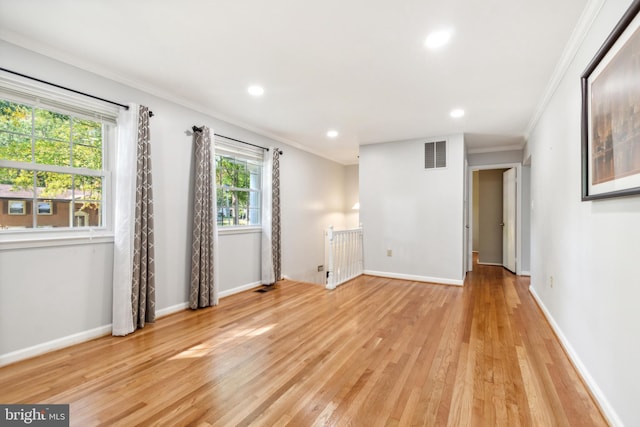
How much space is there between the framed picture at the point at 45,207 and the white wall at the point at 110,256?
0.32 meters

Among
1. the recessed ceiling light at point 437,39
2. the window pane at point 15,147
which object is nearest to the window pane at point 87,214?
the window pane at point 15,147

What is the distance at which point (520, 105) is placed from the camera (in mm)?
3400

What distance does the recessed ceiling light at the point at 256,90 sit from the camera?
303 centimetres

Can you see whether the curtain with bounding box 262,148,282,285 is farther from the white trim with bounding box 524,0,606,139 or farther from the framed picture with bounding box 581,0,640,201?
the framed picture with bounding box 581,0,640,201

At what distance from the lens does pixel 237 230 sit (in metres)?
4.18

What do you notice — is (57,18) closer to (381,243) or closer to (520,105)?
(520,105)

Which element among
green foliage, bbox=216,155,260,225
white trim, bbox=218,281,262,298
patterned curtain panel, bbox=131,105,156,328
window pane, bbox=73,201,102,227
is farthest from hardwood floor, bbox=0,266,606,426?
green foliage, bbox=216,155,260,225

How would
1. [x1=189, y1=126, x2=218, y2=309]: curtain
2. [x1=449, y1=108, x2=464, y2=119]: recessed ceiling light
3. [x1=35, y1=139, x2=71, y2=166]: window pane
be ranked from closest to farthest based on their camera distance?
[x1=35, y1=139, x2=71, y2=166]: window pane
[x1=189, y1=126, x2=218, y2=309]: curtain
[x1=449, y1=108, x2=464, y2=119]: recessed ceiling light

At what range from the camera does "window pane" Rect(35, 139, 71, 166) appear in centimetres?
238

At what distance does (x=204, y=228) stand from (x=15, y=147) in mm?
1735

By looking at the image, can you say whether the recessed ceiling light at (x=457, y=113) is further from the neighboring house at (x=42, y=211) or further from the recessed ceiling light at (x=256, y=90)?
the neighboring house at (x=42, y=211)

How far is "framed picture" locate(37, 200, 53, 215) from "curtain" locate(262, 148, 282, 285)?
2.55 metres

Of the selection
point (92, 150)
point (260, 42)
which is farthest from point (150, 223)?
point (260, 42)

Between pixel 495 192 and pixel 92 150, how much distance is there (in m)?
7.45
